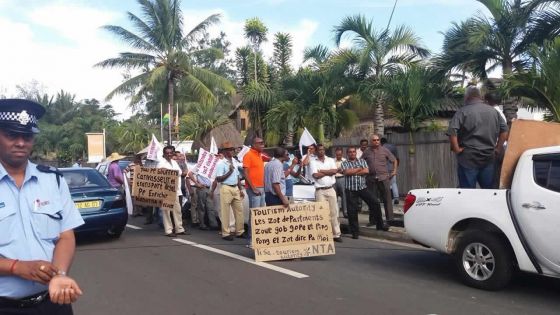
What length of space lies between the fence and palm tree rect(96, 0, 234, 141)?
691 inches

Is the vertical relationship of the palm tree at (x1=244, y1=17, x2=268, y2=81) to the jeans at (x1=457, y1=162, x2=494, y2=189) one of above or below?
above

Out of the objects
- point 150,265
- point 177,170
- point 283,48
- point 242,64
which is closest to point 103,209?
point 177,170

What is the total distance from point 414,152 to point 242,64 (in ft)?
69.6

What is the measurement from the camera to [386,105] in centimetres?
1557

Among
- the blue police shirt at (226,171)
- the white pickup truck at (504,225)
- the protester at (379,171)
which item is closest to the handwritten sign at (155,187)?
the blue police shirt at (226,171)

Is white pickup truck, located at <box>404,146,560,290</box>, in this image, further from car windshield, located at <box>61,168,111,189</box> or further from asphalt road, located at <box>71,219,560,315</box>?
car windshield, located at <box>61,168,111,189</box>

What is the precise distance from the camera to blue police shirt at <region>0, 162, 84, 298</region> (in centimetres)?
256

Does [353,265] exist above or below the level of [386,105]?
below

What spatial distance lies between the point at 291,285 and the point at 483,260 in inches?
85.5

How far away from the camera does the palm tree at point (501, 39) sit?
41.7ft

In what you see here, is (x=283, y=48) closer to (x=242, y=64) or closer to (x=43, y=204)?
(x=242, y=64)

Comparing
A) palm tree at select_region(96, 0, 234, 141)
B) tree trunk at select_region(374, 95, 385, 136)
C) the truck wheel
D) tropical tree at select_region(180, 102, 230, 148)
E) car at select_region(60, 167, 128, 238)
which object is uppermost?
palm tree at select_region(96, 0, 234, 141)

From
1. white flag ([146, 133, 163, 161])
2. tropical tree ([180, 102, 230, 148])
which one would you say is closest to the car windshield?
white flag ([146, 133, 163, 161])

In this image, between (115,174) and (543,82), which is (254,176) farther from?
(543,82)
